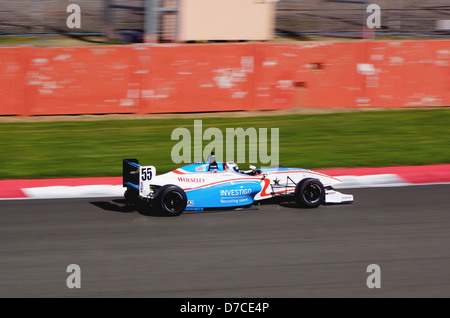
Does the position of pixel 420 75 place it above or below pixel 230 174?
above

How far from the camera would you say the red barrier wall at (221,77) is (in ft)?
56.0

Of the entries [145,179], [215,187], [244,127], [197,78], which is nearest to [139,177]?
[145,179]

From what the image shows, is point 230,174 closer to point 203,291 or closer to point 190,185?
point 190,185

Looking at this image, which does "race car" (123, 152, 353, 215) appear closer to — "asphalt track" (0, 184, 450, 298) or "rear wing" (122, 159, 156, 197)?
"rear wing" (122, 159, 156, 197)

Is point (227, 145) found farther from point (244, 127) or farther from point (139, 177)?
point (139, 177)

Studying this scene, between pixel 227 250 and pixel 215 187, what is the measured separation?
1.67 metres

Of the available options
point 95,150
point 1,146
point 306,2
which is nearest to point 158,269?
point 95,150

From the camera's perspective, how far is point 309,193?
33.3ft

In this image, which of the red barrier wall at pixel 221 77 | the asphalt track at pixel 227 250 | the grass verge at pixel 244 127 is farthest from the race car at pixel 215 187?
the red barrier wall at pixel 221 77

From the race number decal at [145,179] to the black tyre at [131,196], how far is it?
17.3 inches

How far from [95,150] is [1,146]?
1.95 meters

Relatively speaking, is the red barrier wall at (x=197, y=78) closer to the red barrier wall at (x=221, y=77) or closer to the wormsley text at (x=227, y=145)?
the red barrier wall at (x=221, y=77)

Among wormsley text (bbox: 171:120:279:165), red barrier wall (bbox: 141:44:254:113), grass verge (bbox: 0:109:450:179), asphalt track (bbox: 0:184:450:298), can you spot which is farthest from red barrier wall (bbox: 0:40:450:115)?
asphalt track (bbox: 0:184:450:298)

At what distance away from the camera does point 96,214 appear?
9.87m
